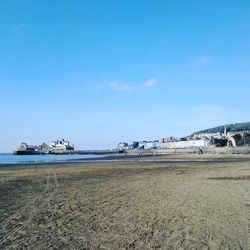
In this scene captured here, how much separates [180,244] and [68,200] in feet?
25.4

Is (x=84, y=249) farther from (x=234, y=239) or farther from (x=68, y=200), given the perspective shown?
(x=68, y=200)

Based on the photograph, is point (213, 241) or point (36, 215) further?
point (36, 215)

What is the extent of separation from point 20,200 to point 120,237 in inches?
302

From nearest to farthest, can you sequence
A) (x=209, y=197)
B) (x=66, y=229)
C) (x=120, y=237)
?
(x=120, y=237) < (x=66, y=229) < (x=209, y=197)

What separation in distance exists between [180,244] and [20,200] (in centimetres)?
898

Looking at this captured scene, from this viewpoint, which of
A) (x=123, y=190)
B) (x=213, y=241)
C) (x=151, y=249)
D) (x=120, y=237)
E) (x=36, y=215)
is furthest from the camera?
(x=123, y=190)

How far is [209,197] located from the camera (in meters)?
14.7

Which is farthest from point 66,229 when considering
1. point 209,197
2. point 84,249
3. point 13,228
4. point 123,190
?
point 123,190

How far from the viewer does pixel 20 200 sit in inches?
601

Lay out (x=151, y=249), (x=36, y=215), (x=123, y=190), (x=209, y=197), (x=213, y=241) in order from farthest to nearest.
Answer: (x=123, y=190), (x=209, y=197), (x=36, y=215), (x=213, y=241), (x=151, y=249)

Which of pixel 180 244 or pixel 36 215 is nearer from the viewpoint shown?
pixel 180 244

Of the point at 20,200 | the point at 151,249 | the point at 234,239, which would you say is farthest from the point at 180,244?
the point at 20,200

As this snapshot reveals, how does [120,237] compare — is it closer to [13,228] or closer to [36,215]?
[13,228]

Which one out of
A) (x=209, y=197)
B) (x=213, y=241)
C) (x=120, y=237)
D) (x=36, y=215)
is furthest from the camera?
(x=209, y=197)
